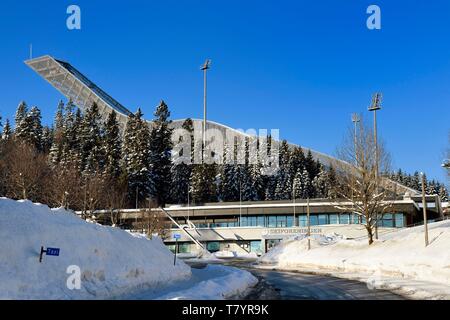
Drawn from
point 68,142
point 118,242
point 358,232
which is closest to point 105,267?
point 118,242

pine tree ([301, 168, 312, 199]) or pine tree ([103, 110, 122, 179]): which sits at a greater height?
pine tree ([103, 110, 122, 179])

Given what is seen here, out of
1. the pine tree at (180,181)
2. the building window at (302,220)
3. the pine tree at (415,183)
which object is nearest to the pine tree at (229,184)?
the pine tree at (180,181)

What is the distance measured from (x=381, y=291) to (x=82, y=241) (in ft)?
40.0

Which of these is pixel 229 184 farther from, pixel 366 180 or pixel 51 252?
pixel 51 252

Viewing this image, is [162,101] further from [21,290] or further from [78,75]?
[21,290]

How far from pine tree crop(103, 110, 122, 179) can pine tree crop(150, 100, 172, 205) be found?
636cm

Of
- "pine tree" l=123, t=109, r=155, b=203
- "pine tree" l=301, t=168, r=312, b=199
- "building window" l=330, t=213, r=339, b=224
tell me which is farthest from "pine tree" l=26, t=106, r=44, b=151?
"building window" l=330, t=213, r=339, b=224

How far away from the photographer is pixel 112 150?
92312 mm

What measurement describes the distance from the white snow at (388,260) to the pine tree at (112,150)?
44.3 meters

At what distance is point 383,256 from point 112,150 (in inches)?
2690

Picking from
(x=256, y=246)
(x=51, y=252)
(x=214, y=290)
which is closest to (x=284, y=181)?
(x=256, y=246)

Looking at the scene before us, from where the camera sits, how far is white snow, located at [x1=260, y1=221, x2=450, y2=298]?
2191cm

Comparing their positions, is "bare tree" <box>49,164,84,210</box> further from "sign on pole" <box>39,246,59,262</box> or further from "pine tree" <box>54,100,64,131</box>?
"pine tree" <box>54,100,64,131</box>

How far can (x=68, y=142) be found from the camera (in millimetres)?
97562
